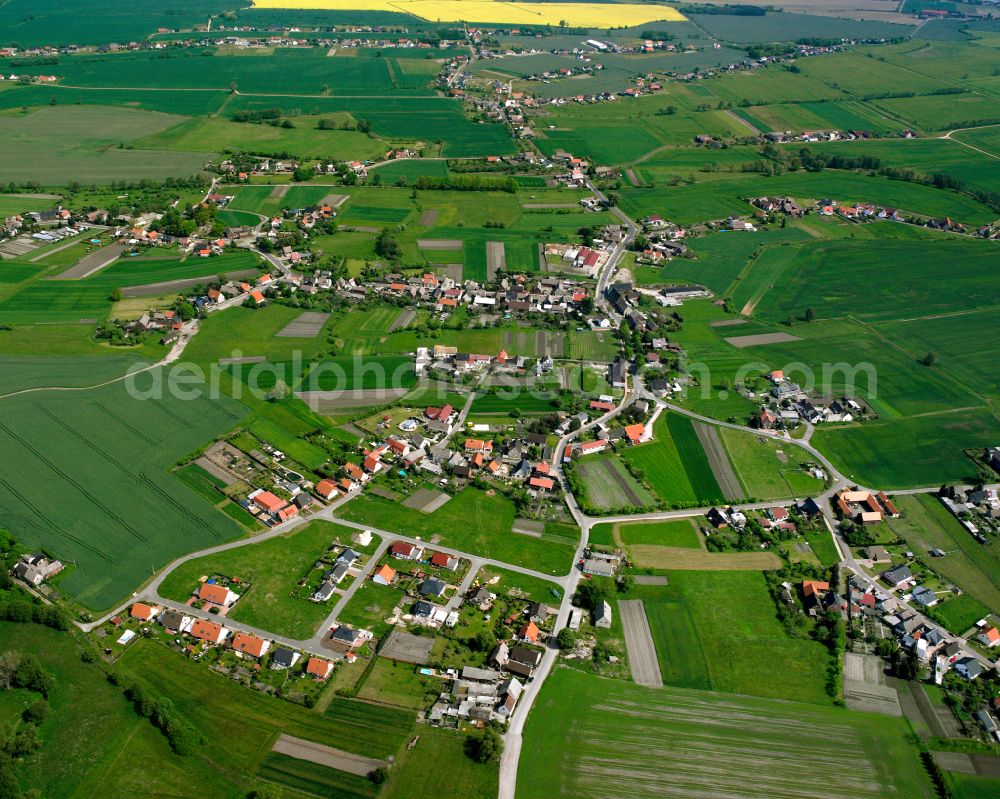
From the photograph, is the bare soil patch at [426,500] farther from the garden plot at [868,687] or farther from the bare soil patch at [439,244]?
the bare soil patch at [439,244]

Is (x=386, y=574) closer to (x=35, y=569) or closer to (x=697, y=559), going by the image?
(x=697, y=559)

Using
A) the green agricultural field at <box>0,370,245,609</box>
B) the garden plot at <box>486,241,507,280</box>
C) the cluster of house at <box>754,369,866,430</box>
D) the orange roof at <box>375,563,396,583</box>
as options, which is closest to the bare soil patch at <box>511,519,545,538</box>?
the orange roof at <box>375,563,396,583</box>

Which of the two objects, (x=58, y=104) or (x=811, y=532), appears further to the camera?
(x=58, y=104)

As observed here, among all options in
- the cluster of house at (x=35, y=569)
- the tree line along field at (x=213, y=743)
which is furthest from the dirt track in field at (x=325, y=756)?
the cluster of house at (x=35, y=569)

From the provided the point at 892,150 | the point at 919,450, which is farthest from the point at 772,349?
the point at 892,150

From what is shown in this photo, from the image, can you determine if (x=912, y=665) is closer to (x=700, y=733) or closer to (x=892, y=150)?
(x=700, y=733)

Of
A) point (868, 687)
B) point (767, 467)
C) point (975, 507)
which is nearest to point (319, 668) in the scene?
point (868, 687)

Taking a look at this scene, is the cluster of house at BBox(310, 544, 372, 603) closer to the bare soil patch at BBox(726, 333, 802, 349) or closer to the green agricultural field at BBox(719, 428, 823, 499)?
the green agricultural field at BBox(719, 428, 823, 499)
